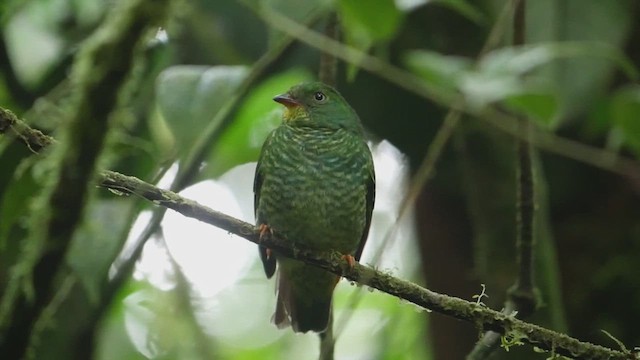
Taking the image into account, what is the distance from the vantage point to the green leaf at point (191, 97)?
2.22 meters

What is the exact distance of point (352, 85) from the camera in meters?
3.57

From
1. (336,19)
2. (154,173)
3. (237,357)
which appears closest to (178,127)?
(154,173)

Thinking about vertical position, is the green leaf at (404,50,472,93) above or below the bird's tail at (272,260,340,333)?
above

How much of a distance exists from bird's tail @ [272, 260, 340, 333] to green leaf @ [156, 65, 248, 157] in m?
0.75

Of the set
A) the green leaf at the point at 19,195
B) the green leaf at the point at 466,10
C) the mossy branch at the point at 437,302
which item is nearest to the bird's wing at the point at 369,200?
the green leaf at the point at 466,10

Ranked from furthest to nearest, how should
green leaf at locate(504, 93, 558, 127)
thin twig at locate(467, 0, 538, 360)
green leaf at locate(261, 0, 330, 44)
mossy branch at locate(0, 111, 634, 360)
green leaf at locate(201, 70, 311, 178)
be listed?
green leaf at locate(201, 70, 311, 178)
green leaf at locate(261, 0, 330, 44)
thin twig at locate(467, 0, 538, 360)
green leaf at locate(504, 93, 558, 127)
mossy branch at locate(0, 111, 634, 360)

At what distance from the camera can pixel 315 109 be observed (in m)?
3.09

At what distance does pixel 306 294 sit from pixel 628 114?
1119 mm

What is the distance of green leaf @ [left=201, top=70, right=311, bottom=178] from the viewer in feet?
8.94

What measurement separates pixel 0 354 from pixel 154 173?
5.23ft

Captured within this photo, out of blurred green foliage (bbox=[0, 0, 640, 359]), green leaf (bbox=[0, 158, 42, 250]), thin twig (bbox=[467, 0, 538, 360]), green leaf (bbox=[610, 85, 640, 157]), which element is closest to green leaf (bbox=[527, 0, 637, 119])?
blurred green foliage (bbox=[0, 0, 640, 359])

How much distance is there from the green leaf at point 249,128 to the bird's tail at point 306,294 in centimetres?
37

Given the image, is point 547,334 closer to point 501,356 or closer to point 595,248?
point 501,356

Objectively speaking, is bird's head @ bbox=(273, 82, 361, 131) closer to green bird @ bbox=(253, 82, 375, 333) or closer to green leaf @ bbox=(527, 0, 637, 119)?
green bird @ bbox=(253, 82, 375, 333)
